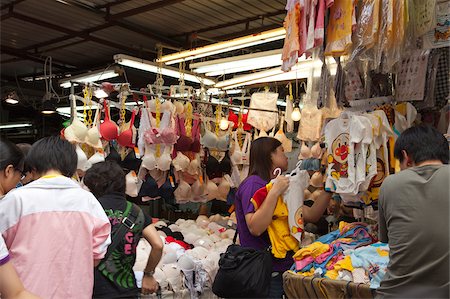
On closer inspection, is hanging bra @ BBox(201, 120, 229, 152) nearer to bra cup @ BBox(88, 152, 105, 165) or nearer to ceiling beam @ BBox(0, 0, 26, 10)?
bra cup @ BBox(88, 152, 105, 165)

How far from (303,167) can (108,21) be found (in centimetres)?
407

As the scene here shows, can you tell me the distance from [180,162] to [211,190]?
77cm

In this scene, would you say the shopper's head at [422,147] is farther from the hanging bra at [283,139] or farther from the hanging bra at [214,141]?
the hanging bra at [283,139]

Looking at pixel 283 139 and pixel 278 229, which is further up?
pixel 283 139

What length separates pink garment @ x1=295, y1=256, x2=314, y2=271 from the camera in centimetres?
332

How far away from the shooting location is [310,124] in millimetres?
5918

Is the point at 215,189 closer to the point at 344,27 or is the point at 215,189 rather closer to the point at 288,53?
the point at 288,53

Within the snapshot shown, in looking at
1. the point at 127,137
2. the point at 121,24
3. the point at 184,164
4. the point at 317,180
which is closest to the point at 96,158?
the point at 127,137

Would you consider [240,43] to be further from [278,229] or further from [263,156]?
[278,229]

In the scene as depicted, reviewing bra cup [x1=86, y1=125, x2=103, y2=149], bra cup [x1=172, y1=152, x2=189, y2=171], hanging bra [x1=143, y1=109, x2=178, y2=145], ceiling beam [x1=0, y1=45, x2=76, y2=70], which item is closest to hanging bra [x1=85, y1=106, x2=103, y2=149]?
bra cup [x1=86, y1=125, x2=103, y2=149]

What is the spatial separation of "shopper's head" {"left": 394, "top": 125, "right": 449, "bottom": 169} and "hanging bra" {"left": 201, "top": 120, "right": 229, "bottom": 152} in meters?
3.81

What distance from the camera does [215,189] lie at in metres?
6.31

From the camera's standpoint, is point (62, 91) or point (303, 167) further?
point (62, 91)

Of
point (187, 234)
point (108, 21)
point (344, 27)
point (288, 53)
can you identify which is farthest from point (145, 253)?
point (108, 21)
